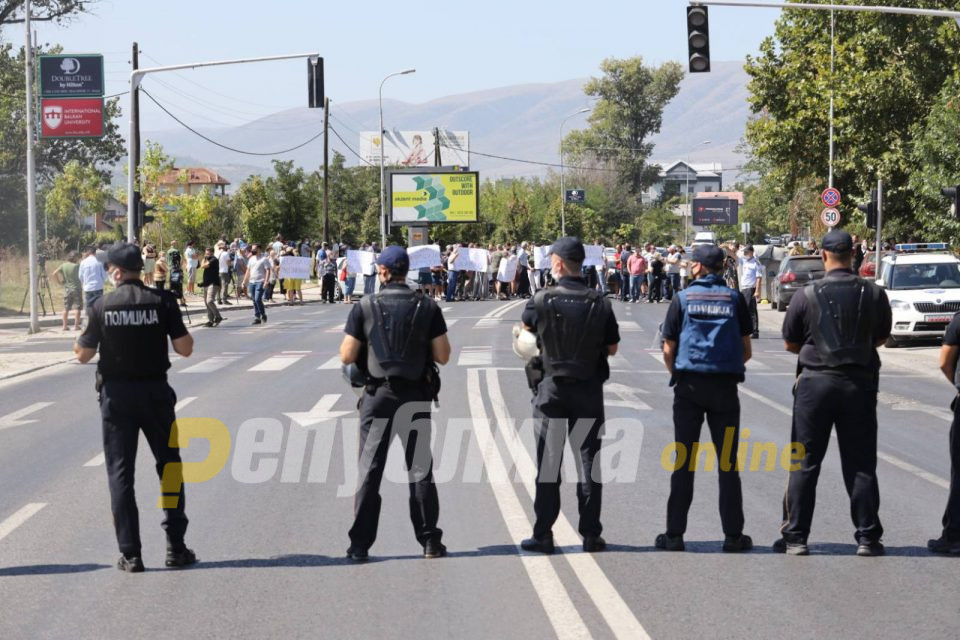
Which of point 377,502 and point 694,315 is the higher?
point 694,315

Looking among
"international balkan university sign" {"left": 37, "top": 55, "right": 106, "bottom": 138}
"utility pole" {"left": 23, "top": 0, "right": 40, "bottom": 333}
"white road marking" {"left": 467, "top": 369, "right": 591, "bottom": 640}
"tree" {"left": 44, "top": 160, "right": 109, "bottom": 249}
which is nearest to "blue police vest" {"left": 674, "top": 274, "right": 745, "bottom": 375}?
"white road marking" {"left": 467, "top": 369, "right": 591, "bottom": 640}

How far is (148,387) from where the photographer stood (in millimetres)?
7422

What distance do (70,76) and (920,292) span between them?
20.4 metres

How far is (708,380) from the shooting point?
7.72 meters

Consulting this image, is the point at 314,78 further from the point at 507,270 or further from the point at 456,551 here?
the point at 456,551

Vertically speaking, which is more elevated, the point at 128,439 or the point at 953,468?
the point at 128,439

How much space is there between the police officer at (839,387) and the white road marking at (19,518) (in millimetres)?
4750

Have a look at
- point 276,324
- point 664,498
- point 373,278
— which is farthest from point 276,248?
point 664,498

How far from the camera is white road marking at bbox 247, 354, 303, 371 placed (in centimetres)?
1998

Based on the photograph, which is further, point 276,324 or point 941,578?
point 276,324

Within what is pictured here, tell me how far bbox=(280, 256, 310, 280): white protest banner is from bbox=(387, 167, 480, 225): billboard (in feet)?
43.5

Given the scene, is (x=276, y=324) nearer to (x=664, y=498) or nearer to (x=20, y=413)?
(x=20, y=413)

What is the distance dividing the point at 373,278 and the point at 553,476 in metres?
31.6

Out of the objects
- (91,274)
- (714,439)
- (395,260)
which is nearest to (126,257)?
(395,260)
